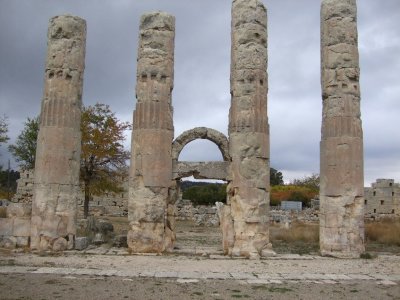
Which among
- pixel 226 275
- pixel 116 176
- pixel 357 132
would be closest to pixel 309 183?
pixel 116 176

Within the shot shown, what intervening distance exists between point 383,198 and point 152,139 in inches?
997

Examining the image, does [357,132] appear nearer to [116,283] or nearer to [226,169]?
[226,169]

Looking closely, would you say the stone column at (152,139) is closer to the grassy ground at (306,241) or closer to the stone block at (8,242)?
the grassy ground at (306,241)

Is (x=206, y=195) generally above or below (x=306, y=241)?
above

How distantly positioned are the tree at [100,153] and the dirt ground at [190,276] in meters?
10.0

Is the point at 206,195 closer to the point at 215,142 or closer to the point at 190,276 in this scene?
the point at 215,142

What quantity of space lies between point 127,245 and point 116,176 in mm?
10790

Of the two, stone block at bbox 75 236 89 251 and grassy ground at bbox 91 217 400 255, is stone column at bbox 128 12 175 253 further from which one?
grassy ground at bbox 91 217 400 255

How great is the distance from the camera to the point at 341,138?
14.8 meters

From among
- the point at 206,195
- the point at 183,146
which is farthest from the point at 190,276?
the point at 206,195

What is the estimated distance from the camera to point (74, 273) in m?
10.3

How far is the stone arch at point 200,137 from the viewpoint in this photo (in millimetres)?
14883

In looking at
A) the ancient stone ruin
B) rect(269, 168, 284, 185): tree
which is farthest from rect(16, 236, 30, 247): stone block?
rect(269, 168, 284, 185): tree

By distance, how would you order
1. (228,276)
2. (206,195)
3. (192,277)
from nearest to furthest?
(192,277)
(228,276)
(206,195)
